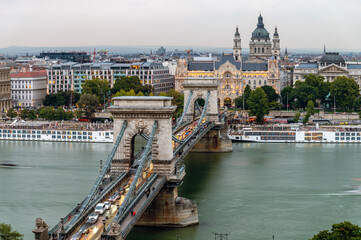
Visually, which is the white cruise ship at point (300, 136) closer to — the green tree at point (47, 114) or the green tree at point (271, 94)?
the green tree at point (47, 114)

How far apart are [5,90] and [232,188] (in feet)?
117

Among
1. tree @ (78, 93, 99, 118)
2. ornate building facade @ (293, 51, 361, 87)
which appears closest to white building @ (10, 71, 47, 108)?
tree @ (78, 93, 99, 118)

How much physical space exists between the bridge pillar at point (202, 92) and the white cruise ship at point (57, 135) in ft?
16.3

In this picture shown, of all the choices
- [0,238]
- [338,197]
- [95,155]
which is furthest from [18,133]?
Answer: [0,238]

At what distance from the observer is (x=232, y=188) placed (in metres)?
29.4

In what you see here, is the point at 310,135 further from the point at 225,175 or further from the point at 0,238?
the point at 0,238

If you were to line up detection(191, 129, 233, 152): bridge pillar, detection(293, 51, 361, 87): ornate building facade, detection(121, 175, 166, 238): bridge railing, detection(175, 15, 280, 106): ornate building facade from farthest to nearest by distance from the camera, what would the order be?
1. detection(293, 51, 361, 87): ornate building facade
2. detection(175, 15, 280, 106): ornate building facade
3. detection(191, 129, 233, 152): bridge pillar
4. detection(121, 175, 166, 238): bridge railing

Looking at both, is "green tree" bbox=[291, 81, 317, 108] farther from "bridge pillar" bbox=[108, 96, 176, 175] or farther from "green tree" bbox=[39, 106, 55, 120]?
"bridge pillar" bbox=[108, 96, 176, 175]

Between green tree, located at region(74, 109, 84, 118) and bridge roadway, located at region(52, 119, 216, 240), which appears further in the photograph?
green tree, located at region(74, 109, 84, 118)

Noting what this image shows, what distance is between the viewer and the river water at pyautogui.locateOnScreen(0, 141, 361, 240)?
23.3 metres

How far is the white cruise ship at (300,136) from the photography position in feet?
149

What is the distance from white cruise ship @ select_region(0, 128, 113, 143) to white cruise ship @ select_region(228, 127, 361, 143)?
7.23 metres

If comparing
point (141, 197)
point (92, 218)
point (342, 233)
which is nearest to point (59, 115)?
point (141, 197)

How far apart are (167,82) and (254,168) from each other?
1545 inches
